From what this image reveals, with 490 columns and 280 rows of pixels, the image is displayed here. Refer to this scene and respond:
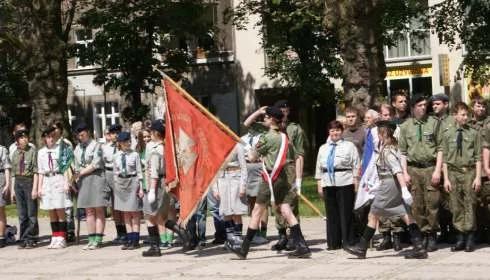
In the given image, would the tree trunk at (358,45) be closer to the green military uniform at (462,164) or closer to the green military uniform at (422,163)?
the green military uniform at (422,163)

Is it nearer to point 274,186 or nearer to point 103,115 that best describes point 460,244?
point 274,186

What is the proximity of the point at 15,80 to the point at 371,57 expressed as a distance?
31.1 metres

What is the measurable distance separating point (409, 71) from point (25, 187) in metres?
30.8

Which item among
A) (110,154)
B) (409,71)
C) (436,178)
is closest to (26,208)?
(110,154)

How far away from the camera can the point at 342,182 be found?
48.1 feet

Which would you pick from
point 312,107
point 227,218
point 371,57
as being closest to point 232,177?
point 227,218

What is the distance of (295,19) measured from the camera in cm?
3744

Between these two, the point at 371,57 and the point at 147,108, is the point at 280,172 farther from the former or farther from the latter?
the point at 147,108

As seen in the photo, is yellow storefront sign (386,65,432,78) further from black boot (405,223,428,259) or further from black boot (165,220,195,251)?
black boot (405,223,428,259)

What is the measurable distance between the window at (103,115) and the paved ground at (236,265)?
35.6 m

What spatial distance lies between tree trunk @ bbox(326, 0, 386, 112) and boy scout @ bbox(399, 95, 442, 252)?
429 centimetres

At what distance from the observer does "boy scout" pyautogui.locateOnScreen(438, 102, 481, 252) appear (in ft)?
46.1

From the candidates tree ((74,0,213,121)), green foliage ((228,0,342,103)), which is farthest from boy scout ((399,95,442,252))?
tree ((74,0,213,121))

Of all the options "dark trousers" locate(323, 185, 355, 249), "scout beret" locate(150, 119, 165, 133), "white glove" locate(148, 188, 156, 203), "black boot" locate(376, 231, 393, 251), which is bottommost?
"black boot" locate(376, 231, 393, 251)
